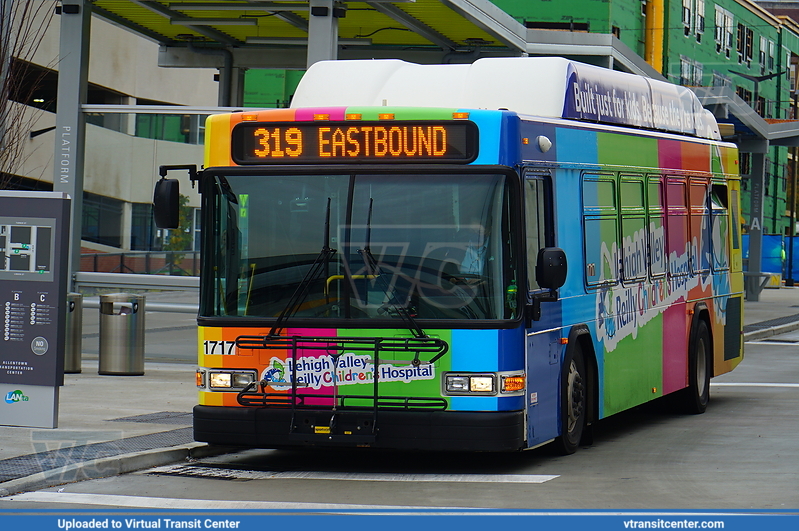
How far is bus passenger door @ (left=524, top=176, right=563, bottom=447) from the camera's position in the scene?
952 cm

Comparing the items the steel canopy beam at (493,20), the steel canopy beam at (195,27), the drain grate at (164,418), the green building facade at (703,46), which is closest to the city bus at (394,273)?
the drain grate at (164,418)

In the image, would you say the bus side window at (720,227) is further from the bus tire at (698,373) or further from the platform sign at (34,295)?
the platform sign at (34,295)

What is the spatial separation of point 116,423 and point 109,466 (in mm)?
2307

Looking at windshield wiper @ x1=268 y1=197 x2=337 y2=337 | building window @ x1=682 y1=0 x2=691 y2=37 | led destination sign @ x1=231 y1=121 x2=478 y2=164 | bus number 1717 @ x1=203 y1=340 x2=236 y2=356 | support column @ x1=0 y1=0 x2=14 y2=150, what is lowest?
bus number 1717 @ x1=203 y1=340 x2=236 y2=356

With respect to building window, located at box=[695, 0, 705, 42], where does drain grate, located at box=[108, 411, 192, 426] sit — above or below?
below

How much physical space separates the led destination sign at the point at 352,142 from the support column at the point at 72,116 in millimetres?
8891

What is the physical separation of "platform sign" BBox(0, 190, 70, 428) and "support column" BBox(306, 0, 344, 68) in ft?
21.5

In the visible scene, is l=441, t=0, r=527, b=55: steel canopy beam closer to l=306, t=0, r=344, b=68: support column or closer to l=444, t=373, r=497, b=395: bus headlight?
l=306, t=0, r=344, b=68: support column

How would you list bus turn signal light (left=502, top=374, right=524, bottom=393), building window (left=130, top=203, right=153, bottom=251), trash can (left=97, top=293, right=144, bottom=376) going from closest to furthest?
1. bus turn signal light (left=502, top=374, right=524, bottom=393)
2. trash can (left=97, top=293, right=144, bottom=376)
3. building window (left=130, top=203, right=153, bottom=251)

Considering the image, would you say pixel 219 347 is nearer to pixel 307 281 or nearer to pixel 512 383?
pixel 307 281

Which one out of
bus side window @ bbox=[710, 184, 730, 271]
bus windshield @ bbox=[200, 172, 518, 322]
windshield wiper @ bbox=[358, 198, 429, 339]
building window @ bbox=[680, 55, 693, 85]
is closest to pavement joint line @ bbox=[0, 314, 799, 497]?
bus windshield @ bbox=[200, 172, 518, 322]

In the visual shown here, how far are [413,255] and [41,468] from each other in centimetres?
303

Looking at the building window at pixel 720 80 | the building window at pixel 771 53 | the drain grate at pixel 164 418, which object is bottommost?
the drain grate at pixel 164 418

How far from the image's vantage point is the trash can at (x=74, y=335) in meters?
16.5
